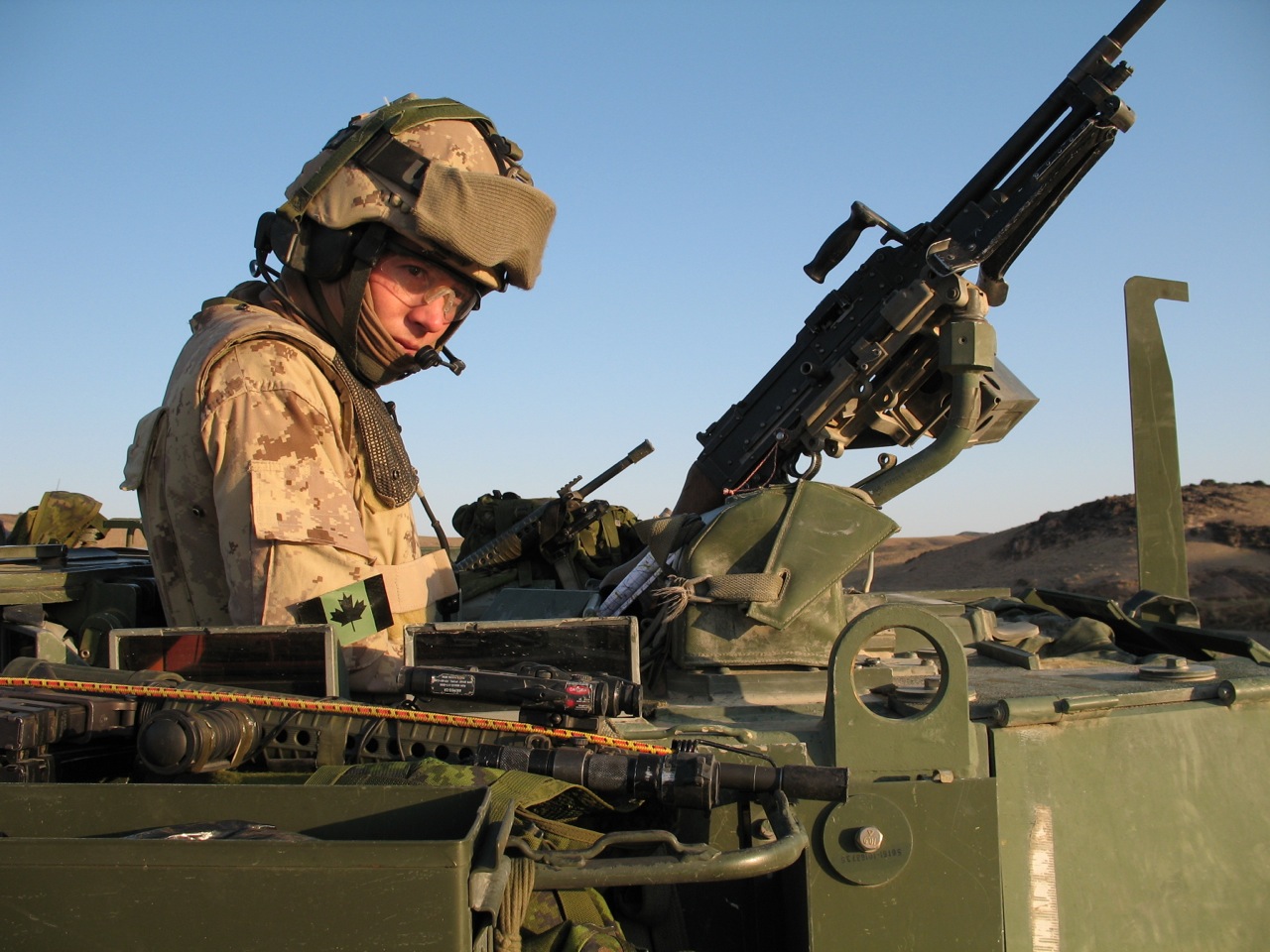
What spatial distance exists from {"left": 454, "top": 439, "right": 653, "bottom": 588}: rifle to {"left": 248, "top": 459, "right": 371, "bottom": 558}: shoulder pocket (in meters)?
8.27

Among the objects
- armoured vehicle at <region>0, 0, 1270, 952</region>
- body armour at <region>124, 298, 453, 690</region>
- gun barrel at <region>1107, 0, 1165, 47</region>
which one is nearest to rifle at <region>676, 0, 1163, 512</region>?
gun barrel at <region>1107, 0, 1165, 47</region>

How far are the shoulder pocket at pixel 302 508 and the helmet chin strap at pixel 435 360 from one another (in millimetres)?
632

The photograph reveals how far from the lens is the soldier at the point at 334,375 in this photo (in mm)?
2764

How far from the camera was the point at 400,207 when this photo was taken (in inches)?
123

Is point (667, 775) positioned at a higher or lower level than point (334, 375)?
lower

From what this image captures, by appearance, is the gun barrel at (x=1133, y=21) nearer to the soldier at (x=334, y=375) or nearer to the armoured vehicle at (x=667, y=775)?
the armoured vehicle at (x=667, y=775)

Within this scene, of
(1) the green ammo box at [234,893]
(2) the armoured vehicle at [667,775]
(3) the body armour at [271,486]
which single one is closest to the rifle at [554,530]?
(2) the armoured vehicle at [667,775]

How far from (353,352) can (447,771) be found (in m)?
1.63

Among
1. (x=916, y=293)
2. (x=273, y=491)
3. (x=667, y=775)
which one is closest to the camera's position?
(x=667, y=775)

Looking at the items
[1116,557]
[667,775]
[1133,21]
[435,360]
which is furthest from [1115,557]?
[667,775]

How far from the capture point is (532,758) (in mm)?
2066

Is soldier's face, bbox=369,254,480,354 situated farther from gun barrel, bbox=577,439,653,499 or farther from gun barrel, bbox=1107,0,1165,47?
gun barrel, bbox=577,439,653,499

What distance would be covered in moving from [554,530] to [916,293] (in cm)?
520

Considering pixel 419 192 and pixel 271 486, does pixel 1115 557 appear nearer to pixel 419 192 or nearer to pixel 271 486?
pixel 419 192
